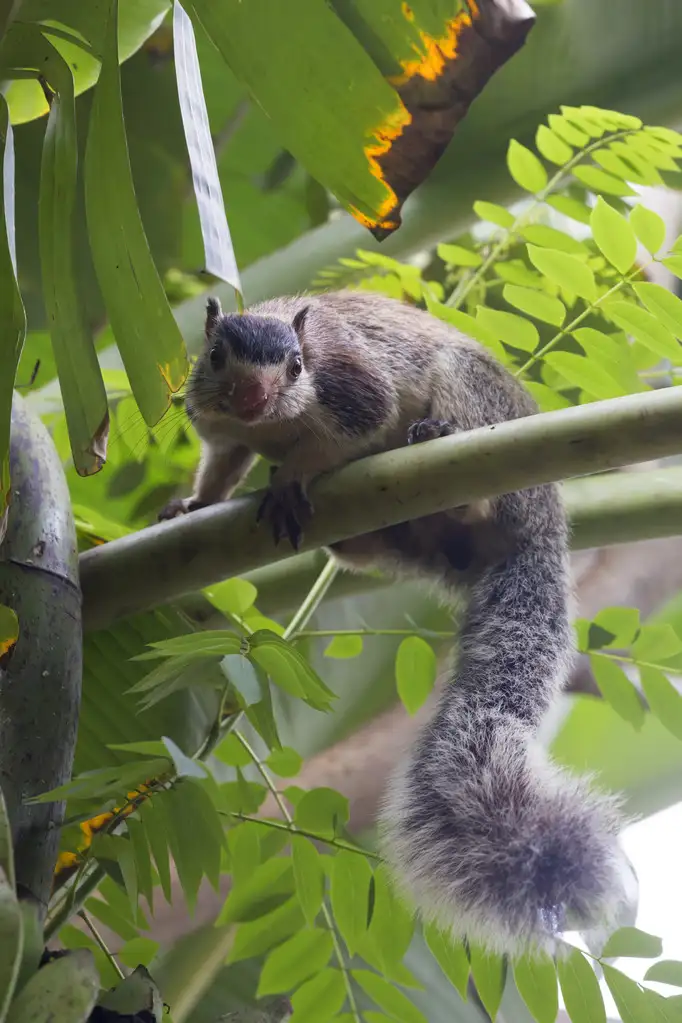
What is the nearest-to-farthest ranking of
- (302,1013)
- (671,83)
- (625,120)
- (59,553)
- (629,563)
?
(59,553)
(302,1013)
(625,120)
(671,83)
(629,563)

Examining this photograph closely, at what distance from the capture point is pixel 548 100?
4.73 feet

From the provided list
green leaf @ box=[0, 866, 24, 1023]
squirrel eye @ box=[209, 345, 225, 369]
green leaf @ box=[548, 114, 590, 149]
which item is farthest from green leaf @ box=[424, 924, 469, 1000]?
green leaf @ box=[548, 114, 590, 149]

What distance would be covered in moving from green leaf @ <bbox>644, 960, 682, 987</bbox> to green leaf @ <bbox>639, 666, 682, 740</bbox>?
0.26 meters

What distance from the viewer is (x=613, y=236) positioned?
1.07 metres

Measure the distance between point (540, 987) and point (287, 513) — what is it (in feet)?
1.62

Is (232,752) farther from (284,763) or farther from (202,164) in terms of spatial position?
(202,164)

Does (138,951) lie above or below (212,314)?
below

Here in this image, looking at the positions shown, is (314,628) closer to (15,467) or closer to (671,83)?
(15,467)

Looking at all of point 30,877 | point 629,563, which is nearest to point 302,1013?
point 30,877

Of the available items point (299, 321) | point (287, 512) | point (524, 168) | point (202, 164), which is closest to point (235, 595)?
point (287, 512)

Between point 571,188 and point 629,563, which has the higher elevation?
point 571,188

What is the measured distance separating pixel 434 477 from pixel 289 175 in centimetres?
102

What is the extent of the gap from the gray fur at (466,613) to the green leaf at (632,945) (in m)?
0.06

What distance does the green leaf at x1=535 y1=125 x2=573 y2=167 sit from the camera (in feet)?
4.07
